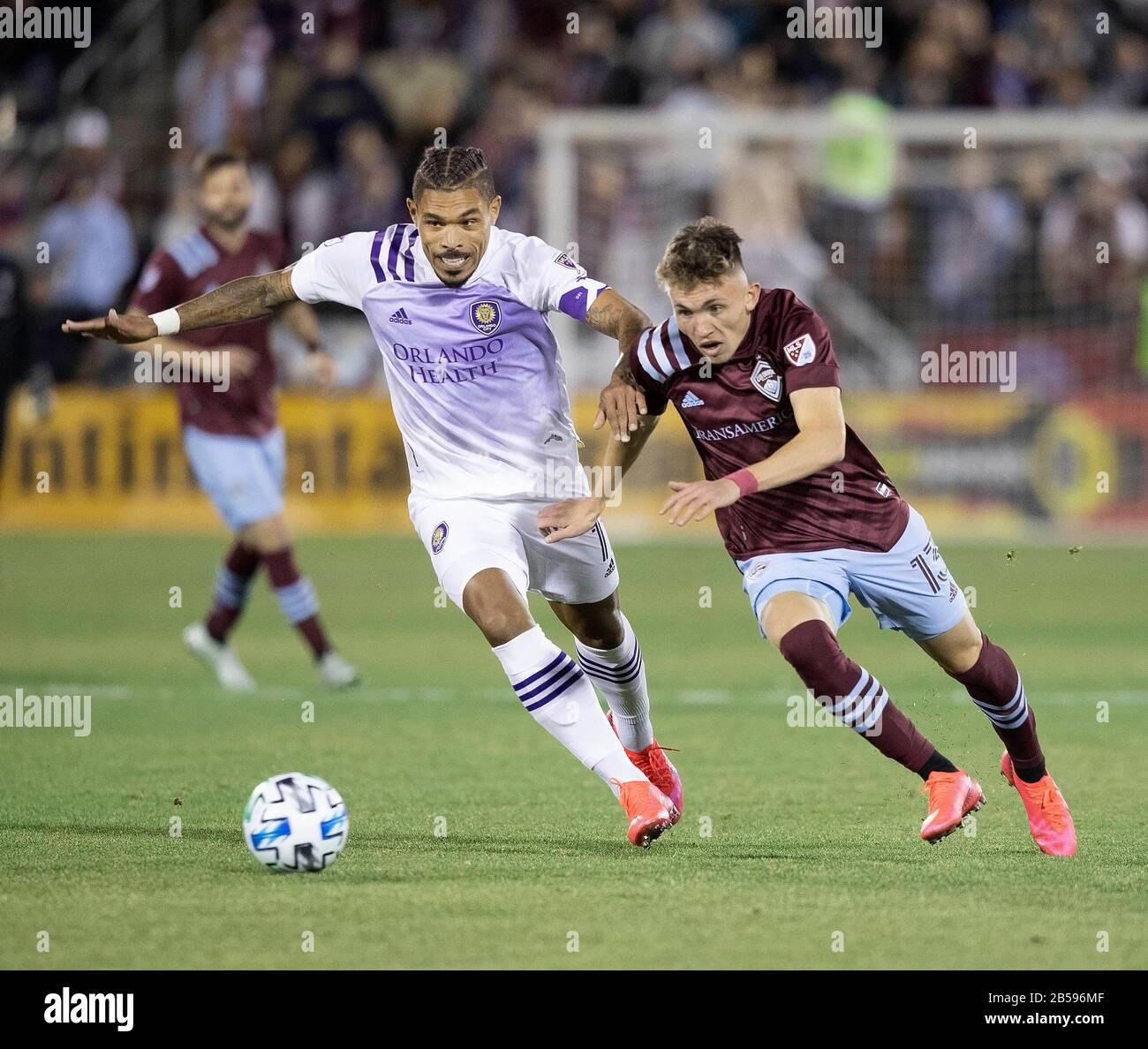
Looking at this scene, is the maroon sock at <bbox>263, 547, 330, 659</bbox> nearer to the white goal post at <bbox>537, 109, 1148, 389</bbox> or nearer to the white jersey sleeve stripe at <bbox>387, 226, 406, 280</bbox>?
the white jersey sleeve stripe at <bbox>387, 226, 406, 280</bbox>

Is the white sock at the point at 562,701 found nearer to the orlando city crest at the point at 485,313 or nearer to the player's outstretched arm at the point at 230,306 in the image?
the orlando city crest at the point at 485,313

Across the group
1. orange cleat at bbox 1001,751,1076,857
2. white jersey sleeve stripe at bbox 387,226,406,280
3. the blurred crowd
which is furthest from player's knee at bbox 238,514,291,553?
the blurred crowd

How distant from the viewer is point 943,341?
19188 millimetres

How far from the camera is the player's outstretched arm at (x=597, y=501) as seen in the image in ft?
20.9

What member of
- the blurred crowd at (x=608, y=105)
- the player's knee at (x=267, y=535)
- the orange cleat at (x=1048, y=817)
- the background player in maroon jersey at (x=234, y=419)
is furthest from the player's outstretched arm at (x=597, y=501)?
the blurred crowd at (x=608, y=105)

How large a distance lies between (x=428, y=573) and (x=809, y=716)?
6.37 meters

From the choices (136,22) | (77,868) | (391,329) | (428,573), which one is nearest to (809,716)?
(391,329)

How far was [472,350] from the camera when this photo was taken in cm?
683

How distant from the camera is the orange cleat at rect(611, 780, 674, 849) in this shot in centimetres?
628

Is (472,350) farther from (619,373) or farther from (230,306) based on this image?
(230,306)

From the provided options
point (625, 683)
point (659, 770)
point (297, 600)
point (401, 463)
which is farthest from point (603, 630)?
point (401, 463)

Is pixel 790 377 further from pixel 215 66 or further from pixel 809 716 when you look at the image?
pixel 215 66

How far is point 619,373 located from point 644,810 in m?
1.39

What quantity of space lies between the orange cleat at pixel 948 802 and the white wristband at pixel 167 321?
9.88 feet
